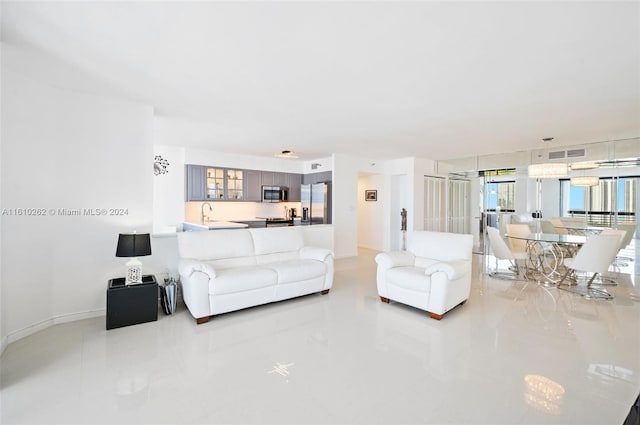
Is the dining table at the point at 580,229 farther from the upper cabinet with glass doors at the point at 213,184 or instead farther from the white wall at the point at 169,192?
the white wall at the point at 169,192

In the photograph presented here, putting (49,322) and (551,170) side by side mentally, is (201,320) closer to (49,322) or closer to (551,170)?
(49,322)

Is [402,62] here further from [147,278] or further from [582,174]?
[582,174]

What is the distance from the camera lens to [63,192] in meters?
3.34

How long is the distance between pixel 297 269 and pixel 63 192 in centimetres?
280

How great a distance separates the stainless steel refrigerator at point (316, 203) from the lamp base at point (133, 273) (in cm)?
449

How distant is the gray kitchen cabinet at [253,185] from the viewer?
7477 mm

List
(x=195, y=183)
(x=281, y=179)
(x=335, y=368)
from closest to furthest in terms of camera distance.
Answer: (x=335, y=368) → (x=195, y=183) → (x=281, y=179)

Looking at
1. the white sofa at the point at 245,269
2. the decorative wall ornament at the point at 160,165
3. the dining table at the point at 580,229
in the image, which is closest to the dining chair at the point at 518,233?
the dining table at the point at 580,229

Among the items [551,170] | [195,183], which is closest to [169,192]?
[195,183]

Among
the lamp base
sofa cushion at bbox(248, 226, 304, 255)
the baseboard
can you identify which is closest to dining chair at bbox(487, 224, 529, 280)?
sofa cushion at bbox(248, 226, 304, 255)

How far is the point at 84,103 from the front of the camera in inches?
136

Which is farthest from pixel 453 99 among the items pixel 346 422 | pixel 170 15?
pixel 346 422

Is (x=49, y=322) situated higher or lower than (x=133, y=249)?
lower

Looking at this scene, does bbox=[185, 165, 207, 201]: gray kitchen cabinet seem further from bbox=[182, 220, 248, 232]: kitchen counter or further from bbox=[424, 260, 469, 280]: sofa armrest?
bbox=[424, 260, 469, 280]: sofa armrest
